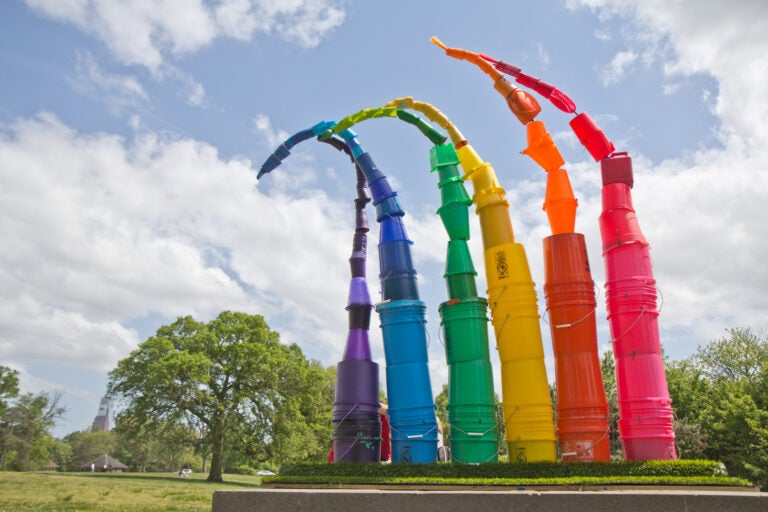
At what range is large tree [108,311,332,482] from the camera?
31.0 m

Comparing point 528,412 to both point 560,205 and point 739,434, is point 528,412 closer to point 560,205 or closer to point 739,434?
point 560,205

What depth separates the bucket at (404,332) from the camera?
1037cm

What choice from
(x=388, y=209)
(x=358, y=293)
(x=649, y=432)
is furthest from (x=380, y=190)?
(x=649, y=432)

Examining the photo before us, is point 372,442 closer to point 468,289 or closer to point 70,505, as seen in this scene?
point 468,289

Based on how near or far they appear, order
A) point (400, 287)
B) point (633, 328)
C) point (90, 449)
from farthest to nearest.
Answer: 1. point (90, 449)
2. point (400, 287)
3. point (633, 328)

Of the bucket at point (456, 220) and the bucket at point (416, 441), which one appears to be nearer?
the bucket at point (416, 441)

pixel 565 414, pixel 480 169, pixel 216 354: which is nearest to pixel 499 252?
pixel 480 169

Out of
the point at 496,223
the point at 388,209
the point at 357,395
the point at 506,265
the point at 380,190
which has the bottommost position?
the point at 357,395

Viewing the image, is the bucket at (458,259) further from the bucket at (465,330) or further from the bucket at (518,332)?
the bucket at (518,332)

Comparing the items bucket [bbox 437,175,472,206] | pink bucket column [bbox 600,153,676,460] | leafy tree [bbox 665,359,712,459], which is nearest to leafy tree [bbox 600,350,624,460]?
leafy tree [bbox 665,359,712,459]

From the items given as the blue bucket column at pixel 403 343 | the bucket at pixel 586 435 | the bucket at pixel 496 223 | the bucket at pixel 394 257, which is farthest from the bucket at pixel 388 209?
the bucket at pixel 586 435

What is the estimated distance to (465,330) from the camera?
392 inches

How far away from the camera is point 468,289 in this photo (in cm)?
1043

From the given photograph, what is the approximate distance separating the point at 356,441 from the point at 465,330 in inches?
119
